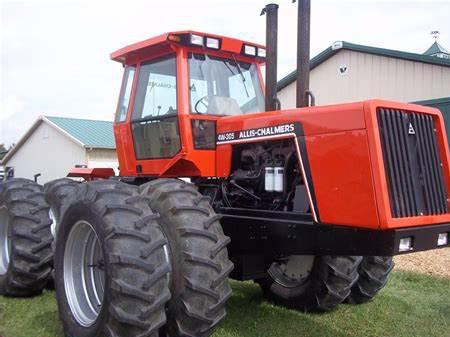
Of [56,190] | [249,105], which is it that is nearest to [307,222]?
[249,105]

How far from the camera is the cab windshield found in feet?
17.0

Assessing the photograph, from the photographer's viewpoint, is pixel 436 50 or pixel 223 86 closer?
pixel 223 86

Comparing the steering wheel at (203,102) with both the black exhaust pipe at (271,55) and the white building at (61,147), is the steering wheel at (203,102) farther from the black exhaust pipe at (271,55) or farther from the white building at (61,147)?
the white building at (61,147)

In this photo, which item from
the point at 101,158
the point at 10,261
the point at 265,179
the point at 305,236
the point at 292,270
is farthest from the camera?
the point at 101,158

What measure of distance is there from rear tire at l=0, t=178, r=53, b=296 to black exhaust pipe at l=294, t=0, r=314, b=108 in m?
3.15

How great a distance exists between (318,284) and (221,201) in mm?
1376

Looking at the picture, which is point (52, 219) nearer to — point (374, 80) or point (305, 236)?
point (305, 236)

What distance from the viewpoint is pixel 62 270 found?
4691 millimetres

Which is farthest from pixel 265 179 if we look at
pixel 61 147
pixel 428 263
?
pixel 61 147

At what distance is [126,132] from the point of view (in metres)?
5.83

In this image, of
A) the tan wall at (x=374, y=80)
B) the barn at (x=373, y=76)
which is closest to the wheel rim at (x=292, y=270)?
the barn at (x=373, y=76)

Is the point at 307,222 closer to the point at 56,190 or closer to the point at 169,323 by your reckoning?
the point at 169,323

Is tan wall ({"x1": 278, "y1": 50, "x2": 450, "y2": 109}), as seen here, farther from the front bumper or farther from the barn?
the front bumper

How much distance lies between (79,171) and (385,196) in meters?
4.98
